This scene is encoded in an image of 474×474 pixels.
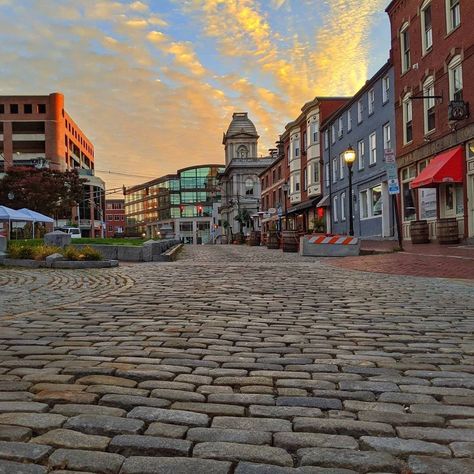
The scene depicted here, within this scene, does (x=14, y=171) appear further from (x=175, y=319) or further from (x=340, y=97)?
(x=175, y=319)

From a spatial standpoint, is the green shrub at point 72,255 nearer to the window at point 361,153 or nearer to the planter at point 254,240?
the window at point 361,153

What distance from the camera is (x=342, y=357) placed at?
4.34m

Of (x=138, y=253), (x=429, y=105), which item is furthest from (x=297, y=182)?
(x=138, y=253)

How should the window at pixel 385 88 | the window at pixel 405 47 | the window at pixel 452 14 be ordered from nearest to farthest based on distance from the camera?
the window at pixel 452 14 → the window at pixel 405 47 → the window at pixel 385 88

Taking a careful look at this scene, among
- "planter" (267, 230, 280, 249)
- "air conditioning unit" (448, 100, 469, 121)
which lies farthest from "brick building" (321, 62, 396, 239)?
"air conditioning unit" (448, 100, 469, 121)

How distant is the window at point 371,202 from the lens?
28.4 meters

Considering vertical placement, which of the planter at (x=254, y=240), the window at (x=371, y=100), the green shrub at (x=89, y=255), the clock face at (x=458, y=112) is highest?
the window at (x=371, y=100)

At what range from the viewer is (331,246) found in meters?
19.7

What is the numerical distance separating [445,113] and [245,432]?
1976 cm

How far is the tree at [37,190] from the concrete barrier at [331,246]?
34515 mm

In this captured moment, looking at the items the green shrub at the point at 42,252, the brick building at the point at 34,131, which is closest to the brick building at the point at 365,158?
the green shrub at the point at 42,252

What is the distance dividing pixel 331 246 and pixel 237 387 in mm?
16632

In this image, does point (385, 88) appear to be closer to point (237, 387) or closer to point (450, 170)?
point (450, 170)

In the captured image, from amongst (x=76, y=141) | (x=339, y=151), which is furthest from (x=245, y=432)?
(x=76, y=141)
